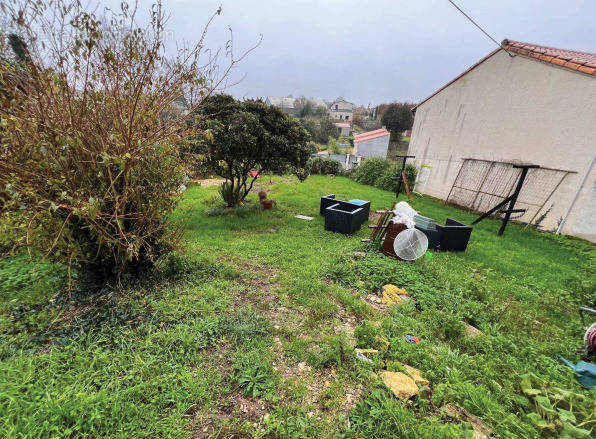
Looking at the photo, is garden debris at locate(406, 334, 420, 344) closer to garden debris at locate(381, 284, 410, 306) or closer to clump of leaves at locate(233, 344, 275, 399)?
garden debris at locate(381, 284, 410, 306)

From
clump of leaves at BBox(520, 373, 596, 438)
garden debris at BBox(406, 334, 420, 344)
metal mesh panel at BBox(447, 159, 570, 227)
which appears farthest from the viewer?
metal mesh panel at BBox(447, 159, 570, 227)

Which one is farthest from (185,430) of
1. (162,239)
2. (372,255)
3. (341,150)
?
(341,150)

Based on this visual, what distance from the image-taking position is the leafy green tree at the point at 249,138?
6.20 metres

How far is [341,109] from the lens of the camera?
57438 millimetres

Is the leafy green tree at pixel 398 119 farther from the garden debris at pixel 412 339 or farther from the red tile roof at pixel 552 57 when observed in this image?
the garden debris at pixel 412 339

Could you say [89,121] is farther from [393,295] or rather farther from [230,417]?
[393,295]

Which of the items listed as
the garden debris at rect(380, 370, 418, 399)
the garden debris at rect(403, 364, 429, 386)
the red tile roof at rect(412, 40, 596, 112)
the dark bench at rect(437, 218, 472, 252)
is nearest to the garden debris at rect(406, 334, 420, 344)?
the garden debris at rect(403, 364, 429, 386)

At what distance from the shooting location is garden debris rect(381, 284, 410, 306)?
3.48m

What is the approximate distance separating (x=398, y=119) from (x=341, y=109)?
26.4 metres

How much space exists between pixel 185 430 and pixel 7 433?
99 centimetres

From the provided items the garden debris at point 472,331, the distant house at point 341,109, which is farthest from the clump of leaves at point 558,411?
the distant house at point 341,109

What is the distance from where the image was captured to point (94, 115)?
2480 millimetres

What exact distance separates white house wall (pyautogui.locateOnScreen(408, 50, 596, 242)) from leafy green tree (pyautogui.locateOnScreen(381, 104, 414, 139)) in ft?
80.9

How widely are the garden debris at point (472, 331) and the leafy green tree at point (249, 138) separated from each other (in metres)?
5.61
